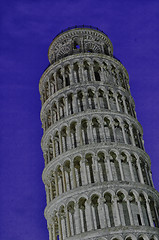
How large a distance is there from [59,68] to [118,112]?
8279 millimetres

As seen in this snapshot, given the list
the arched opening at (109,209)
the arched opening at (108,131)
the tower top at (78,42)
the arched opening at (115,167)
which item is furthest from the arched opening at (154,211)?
the tower top at (78,42)

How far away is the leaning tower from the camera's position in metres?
29.5

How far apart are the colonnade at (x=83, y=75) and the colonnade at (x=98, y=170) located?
27.2 ft

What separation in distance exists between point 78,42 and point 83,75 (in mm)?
6393

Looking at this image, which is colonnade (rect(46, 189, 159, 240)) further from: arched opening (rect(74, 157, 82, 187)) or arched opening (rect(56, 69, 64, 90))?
arched opening (rect(56, 69, 64, 90))

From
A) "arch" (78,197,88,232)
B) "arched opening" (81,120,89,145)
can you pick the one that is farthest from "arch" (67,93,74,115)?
"arch" (78,197,88,232)

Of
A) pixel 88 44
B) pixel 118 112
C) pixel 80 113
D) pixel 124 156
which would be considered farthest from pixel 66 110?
pixel 88 44

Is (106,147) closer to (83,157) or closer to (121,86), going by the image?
(83,157)

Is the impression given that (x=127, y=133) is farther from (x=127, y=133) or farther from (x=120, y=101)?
(x=120, y=101)

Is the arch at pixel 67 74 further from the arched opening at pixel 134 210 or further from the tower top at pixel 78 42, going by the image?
the arched opening at pixel 134 210

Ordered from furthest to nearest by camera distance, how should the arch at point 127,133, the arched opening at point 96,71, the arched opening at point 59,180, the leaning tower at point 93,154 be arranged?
the arched opening at point 96,71 → the arch at point 127,133 → the arched opening at point 59,180 → the leaning tower at point 93,154

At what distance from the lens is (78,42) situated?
1652 inches

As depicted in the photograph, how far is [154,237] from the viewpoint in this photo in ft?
95.2

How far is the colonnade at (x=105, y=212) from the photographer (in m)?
29.1
